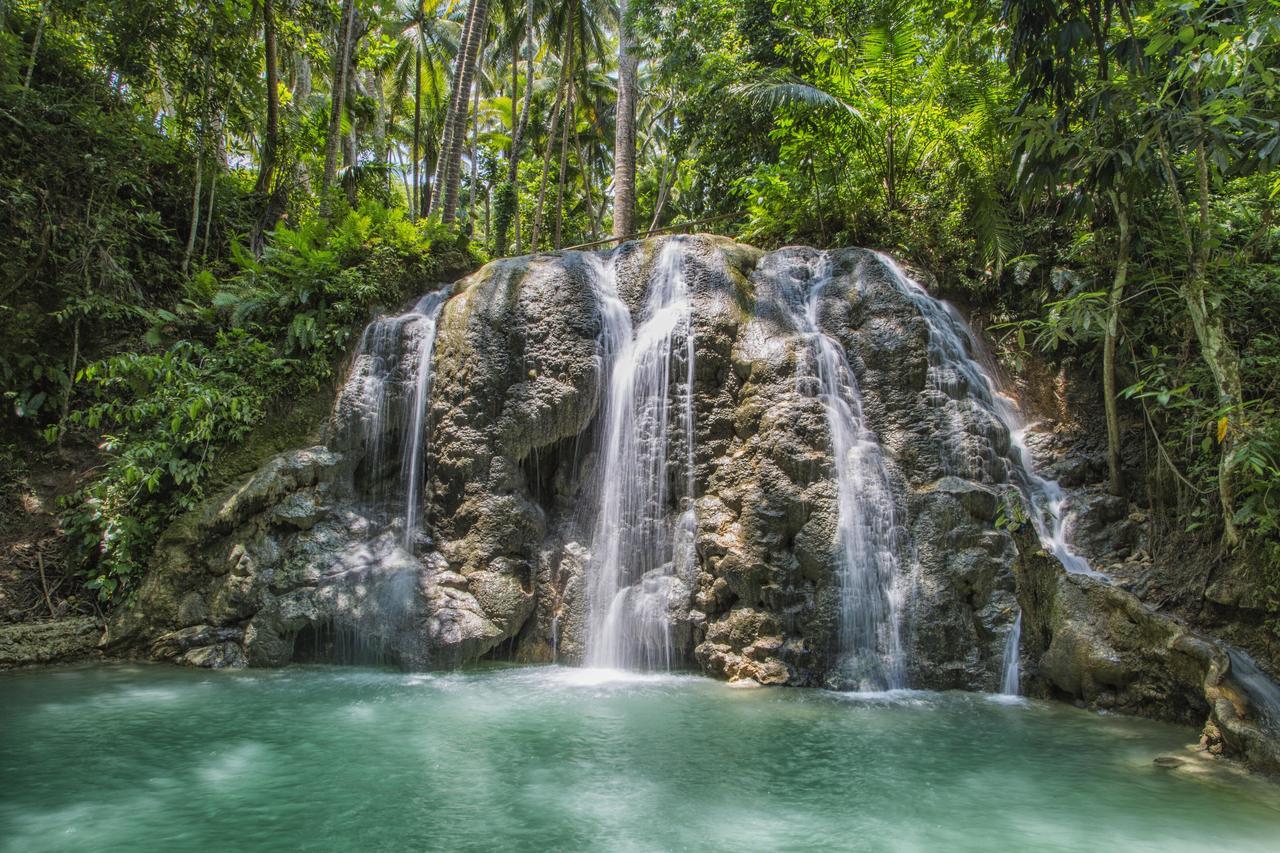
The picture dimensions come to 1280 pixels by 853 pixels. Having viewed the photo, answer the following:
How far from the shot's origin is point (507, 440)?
8.02 metres

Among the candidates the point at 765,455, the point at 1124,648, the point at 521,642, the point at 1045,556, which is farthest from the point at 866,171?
the point at 521,642

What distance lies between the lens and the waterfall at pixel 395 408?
27.6 feet

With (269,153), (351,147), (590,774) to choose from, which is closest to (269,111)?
(269,153)

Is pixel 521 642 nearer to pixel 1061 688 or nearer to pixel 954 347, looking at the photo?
pixel 1061 688

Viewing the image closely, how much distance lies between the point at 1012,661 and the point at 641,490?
3.88 metres

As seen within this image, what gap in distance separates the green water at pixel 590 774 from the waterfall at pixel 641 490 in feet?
3.40

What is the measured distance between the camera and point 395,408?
866 cm

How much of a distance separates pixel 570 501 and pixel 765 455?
238 centimetres

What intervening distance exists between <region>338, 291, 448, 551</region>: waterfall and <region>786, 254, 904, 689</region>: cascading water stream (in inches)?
182

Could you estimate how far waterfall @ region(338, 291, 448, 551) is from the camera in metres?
8.41

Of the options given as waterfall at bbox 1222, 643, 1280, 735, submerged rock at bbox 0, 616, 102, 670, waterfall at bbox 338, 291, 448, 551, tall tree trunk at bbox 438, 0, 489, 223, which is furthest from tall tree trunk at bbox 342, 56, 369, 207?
waterfall at bbox 1222, 643, 1280, 735

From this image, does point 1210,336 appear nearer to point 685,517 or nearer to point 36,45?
point 685,517

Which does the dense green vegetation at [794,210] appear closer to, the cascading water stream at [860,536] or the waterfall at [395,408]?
the waterfall at [395,408]

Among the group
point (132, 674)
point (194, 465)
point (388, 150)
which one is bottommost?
point (132, 674)
